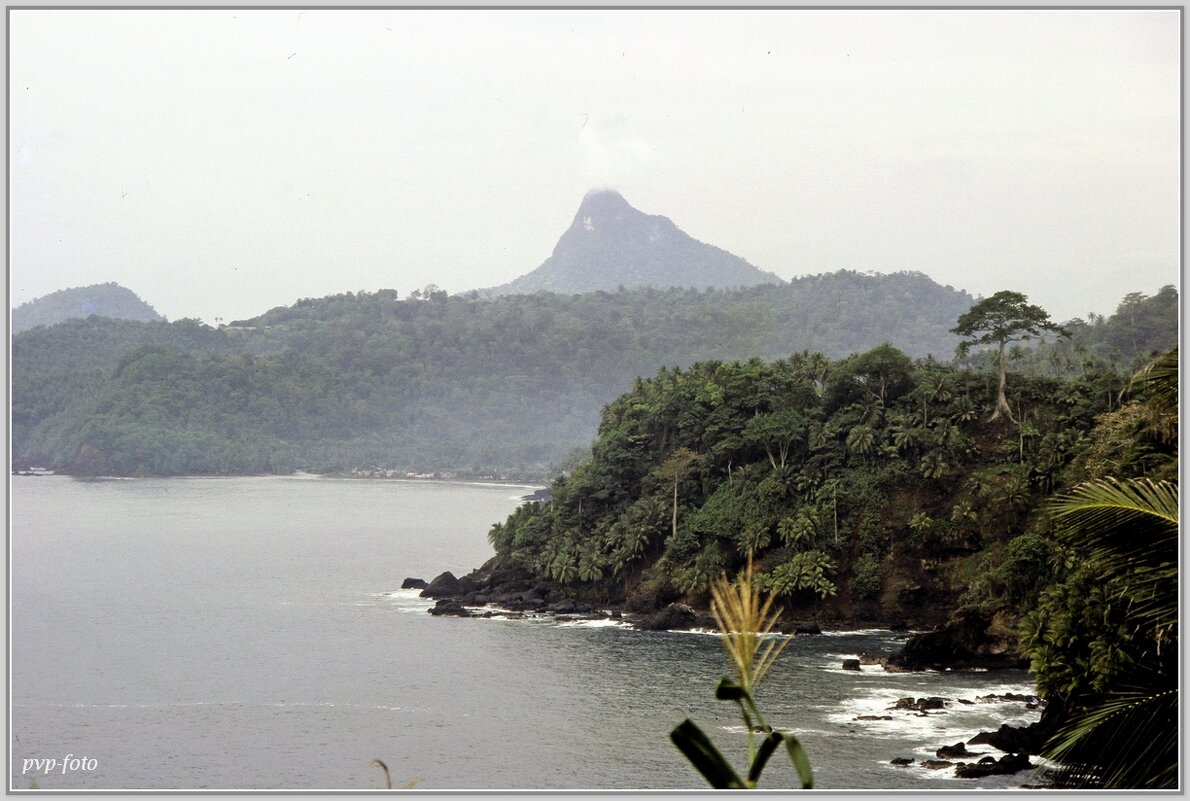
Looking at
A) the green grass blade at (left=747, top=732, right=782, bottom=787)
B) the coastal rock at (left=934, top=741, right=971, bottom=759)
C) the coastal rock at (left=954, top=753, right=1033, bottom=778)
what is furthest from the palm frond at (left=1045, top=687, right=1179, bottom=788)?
the coastal rock at (left=934, top=741, right=971, bottom=759)

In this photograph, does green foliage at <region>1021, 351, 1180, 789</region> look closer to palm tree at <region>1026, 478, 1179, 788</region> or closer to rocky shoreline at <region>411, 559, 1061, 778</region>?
palm tree at <region>1026, 478, 1179, 788</region>

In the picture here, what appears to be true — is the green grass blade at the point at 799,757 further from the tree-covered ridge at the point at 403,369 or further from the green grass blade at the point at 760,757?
the tree-covered ridge at the point at 403,369

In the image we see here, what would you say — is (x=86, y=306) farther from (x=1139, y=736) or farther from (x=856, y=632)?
(x=1139, y=736)

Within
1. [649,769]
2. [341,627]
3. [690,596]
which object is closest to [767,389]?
[690,596]

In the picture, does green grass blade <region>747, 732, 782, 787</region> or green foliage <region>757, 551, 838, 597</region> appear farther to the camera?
Result: green foliage <region>757, 551, 838, 597</region>

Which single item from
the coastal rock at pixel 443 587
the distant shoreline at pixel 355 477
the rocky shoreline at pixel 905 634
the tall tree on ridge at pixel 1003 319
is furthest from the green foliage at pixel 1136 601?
the distant shoreline at pixel 355 477

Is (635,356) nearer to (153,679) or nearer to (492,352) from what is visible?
(492,352)
